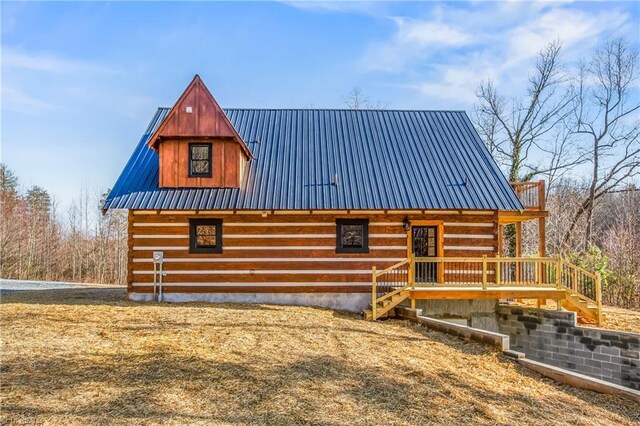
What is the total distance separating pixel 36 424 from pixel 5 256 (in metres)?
35.4

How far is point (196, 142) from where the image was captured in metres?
15.2

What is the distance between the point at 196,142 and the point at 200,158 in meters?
0.56

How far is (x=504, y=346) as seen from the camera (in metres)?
9.45

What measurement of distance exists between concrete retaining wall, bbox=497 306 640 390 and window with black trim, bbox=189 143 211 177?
35.7ft

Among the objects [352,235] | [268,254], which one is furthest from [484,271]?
[268,254]

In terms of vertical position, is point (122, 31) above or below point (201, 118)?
above

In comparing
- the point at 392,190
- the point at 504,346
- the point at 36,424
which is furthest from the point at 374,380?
the point at 392,190

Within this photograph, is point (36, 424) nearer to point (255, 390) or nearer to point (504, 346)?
point (255, 390)

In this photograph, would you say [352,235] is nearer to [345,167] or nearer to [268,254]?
[345,167]

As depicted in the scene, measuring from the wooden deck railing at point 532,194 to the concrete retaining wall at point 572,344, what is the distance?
391 centimetres

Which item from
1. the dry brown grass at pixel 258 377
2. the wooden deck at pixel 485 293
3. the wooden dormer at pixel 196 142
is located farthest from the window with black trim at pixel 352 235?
the dry brown grass at pixel 258 377

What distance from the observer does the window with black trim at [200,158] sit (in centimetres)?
1519

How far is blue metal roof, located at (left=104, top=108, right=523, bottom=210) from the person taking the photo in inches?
560

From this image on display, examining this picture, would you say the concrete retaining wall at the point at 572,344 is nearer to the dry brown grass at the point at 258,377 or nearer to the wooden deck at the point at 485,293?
the wooden deck at the point at 485,293
